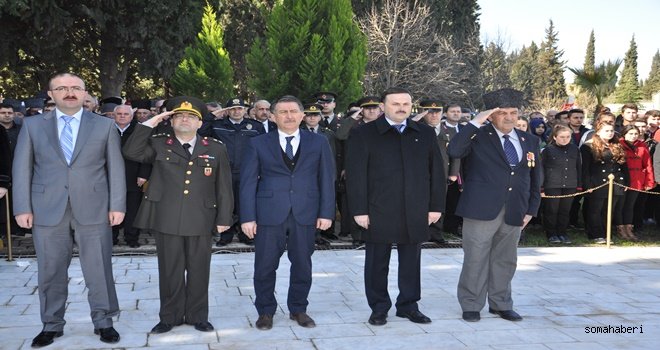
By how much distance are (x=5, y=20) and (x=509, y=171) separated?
20.6m

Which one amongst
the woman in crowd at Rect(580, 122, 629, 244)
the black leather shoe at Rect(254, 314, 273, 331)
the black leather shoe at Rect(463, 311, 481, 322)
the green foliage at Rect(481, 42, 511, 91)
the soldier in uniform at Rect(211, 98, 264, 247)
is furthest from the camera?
the green foliage at Rect(481, 42, 511, 91)

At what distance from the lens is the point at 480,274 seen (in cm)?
554

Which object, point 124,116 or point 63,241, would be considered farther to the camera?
point 124,116

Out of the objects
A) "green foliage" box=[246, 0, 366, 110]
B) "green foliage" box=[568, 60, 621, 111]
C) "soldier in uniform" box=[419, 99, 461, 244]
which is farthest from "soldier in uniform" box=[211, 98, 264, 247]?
"green foliage" box=[246, 0, 366, 110]

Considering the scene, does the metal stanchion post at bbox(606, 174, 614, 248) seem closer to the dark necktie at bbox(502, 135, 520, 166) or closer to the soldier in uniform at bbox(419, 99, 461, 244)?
→ the soldier in uniform at bbox(419, 99, 461, 244)

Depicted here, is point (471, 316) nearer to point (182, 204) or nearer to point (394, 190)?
point (394, 190)

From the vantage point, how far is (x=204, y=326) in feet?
16.5

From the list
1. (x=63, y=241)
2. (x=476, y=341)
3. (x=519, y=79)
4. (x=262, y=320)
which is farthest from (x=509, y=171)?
(x=519, y=79)

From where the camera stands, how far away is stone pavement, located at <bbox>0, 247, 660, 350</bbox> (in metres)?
4.82

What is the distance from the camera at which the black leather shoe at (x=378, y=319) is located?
17.2 feet

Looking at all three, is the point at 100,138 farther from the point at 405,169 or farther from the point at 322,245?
the point at 322,245

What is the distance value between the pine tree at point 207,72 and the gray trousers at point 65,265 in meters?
16.3

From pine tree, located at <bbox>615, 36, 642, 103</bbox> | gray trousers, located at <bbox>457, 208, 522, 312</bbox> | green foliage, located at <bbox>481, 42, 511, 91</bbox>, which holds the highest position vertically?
pine tree, located at <bbox>615, 36, 642, 103</bbox>

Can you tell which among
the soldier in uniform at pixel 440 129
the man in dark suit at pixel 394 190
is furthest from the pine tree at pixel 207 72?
the man in dark suit at pixel 394 190
